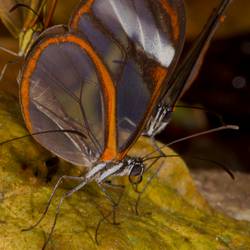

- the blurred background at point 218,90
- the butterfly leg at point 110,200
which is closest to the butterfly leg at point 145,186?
the butterfly leg at point 110,200

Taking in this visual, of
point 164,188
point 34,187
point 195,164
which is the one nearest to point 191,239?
point 164,188

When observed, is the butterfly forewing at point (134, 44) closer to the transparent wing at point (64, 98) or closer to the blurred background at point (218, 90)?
the transparent wing at point (64, 98)

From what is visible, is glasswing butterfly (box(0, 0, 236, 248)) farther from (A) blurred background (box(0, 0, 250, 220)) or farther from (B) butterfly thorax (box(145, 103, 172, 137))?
(A) blurred background (box(0, 0, 250, 220))

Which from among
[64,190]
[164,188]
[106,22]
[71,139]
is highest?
[106,22]

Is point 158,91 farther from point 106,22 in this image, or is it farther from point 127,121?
point 106,22

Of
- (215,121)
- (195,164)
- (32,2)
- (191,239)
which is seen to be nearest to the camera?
(191,239)

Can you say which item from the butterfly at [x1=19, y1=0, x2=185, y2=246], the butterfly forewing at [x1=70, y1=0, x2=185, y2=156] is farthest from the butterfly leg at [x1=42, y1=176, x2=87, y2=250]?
the butterfly forewing at [x1=70, y1=0, x2=185, y2=156]
